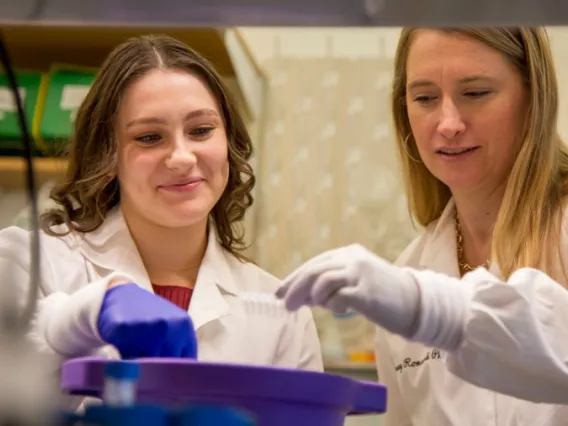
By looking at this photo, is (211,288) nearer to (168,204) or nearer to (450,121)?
(168,204)

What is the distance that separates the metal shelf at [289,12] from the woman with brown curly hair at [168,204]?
74cm

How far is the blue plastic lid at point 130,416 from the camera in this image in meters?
0.45

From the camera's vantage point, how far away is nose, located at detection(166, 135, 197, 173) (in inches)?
47.4

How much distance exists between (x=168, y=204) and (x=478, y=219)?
50 cm

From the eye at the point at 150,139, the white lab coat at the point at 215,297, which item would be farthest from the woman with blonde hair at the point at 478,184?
the eye at the point at 150,139

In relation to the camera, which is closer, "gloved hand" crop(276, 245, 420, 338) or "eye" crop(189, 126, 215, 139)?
"gloved hand" crop(276, 245, 420, 338)

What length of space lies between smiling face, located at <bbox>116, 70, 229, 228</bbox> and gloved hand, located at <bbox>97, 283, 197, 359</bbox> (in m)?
0.45

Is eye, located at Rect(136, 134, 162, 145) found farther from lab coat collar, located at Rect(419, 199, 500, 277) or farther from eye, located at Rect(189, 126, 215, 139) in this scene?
lab coat collar, located at Rect(419, 199, 500, 277)

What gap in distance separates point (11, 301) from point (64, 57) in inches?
71.0

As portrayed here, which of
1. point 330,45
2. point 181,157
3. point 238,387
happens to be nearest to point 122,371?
point 238,387

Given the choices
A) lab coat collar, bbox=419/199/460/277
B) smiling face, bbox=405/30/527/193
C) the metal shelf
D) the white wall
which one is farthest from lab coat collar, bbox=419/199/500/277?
the white wall

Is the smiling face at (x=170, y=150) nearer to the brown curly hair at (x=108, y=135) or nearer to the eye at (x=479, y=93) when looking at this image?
the brown curly hair at (x=108, y=135)

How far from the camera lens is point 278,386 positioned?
631 mm

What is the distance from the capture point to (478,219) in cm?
131
